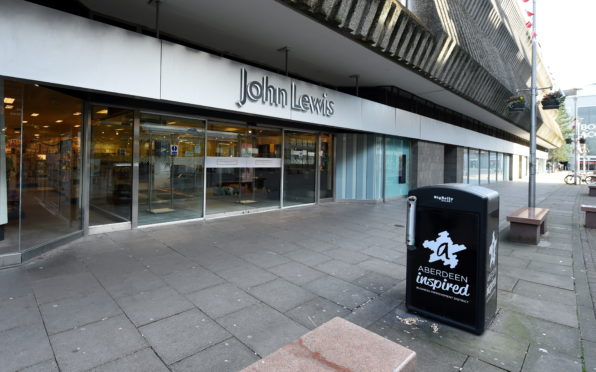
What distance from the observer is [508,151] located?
29.0 m

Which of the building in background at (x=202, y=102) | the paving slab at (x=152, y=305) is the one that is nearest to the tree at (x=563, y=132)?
the building in background at (x=202, y=102)

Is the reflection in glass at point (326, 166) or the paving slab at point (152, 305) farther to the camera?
the reflection in glass at point (326, 166)

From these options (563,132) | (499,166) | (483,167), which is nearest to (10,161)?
(483,167)

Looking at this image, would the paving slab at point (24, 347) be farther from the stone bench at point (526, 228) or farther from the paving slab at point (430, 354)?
the stone bench at point (526, 228)

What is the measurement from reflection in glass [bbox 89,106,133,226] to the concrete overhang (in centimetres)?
225

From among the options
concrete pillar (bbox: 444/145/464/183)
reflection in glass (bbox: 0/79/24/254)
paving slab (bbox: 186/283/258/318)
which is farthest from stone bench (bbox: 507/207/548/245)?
concrete pillar (bbox: 444/145/464/183)

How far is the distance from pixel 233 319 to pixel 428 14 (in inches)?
437

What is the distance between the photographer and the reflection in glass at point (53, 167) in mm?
6129

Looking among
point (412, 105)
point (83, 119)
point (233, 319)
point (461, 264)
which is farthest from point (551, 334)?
point (412, 105)

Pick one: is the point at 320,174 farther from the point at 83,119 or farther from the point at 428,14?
the point at 83,119

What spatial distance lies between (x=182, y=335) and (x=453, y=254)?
2.76 meters

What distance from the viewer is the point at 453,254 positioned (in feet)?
10.7

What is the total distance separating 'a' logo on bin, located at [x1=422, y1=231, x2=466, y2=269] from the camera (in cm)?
325

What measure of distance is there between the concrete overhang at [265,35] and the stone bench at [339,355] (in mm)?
5814
